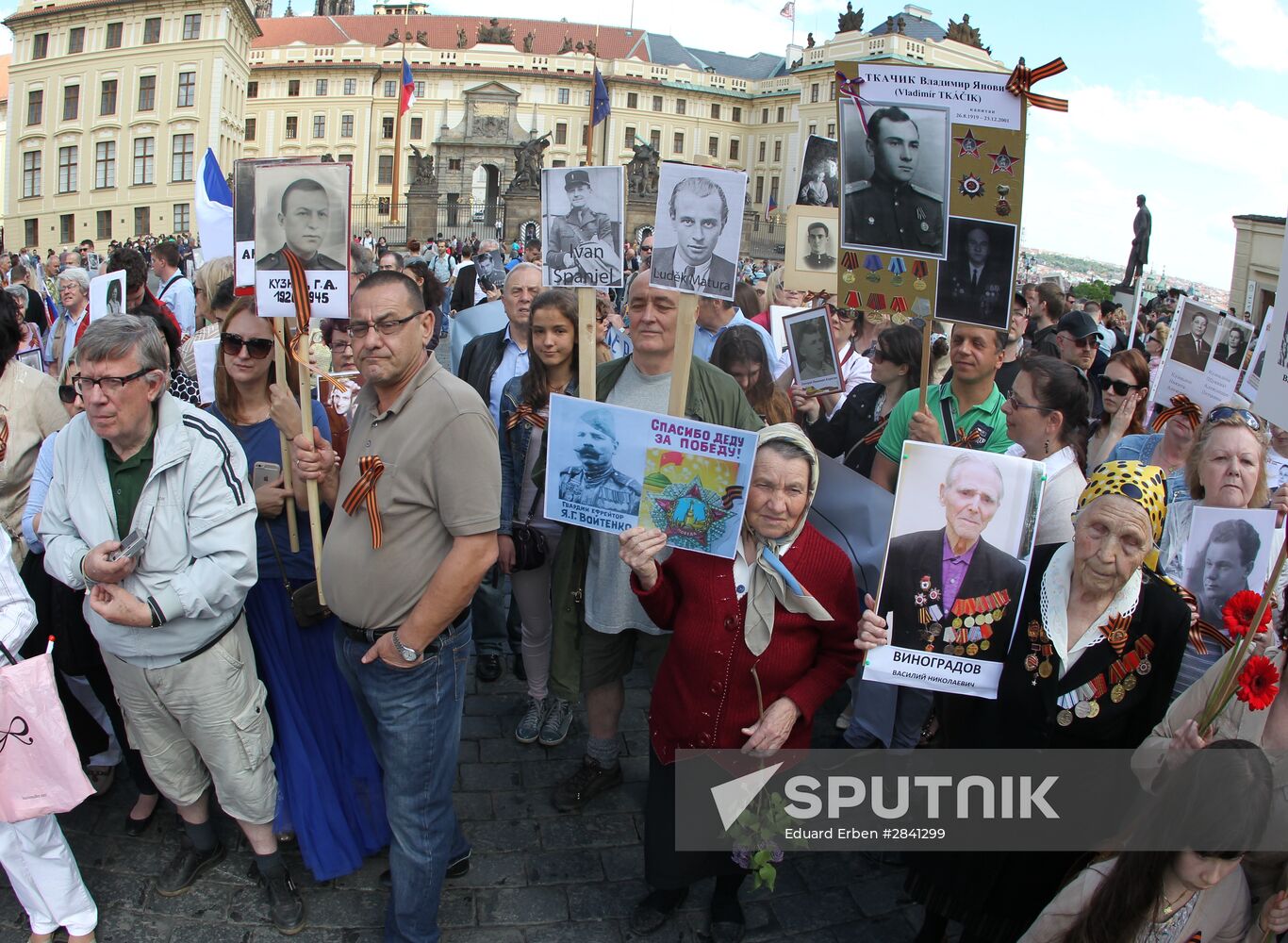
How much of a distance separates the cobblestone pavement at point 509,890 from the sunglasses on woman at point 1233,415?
207cm

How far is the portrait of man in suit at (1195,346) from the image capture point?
4461mm

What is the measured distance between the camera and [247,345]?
3463mm

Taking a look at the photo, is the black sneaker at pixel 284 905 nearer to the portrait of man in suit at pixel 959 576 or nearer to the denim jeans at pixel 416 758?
the denim jeans at pixel 416 758

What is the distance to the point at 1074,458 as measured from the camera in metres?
3.76

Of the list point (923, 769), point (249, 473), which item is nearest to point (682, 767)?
point (923, 769)

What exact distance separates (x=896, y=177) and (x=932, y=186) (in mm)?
130

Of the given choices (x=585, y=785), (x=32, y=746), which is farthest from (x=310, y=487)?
(x=585, y=785)

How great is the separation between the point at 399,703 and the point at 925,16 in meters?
84.3

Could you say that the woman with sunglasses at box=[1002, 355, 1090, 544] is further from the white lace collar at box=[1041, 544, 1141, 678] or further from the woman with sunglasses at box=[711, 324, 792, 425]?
the woman with sunglasses at box=[711, 324, 792, 425]

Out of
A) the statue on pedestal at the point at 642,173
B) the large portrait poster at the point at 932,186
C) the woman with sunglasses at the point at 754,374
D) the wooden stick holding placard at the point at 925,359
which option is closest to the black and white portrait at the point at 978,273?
the large portrait poster at the point at 932,186

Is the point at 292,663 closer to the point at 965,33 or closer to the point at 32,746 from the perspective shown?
the point at 32,746

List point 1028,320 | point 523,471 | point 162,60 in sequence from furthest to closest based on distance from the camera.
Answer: point 162,60 → point 1028,320 → point 523,471

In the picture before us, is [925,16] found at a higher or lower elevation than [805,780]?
higher

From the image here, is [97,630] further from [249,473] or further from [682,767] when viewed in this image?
[682,767]
